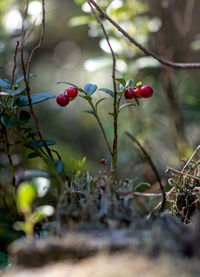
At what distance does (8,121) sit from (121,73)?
0.88 metres

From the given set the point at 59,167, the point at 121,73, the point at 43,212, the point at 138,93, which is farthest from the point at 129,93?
the point at 121,73

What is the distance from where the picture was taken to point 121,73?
155 centimetres

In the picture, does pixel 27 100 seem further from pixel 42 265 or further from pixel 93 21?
pixel 93 21

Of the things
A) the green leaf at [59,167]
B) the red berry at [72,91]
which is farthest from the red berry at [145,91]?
the green leaf at [59,167]

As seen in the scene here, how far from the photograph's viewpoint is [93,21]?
1628mm

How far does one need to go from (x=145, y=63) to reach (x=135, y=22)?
0.23m

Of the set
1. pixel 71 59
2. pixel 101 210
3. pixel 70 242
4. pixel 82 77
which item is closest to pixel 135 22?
pixel 101 210

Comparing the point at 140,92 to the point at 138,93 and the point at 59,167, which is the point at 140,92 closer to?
the point at 138,93

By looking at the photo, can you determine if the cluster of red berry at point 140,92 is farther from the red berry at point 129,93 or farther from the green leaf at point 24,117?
the green leaf at point 24,117

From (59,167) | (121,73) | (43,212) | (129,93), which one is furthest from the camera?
(121,73)

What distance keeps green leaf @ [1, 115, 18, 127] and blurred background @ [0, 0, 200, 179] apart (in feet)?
0.38

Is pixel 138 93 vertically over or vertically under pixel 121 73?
under

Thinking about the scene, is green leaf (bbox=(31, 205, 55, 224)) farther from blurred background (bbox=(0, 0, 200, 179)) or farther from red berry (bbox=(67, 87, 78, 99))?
red berry (bbox=(67, 87, 78, 99))

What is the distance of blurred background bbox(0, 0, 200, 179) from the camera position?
1710 millimetres
